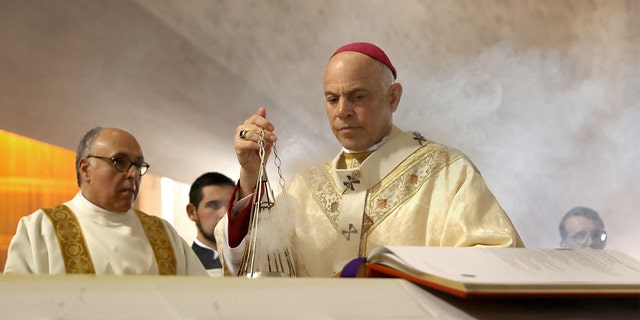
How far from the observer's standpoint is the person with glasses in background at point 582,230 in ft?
20.1

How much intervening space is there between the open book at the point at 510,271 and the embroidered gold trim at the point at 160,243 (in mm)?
2334

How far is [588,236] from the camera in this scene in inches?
245

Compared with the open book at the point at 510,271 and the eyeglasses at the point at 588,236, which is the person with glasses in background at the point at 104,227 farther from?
the eyeglasses at the point at 588,236

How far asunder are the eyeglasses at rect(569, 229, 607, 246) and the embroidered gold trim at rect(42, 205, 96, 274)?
4.00 meters

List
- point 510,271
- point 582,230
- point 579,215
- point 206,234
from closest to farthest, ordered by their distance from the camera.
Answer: point 510,271, point 206,234, point 582,230, point 579,215

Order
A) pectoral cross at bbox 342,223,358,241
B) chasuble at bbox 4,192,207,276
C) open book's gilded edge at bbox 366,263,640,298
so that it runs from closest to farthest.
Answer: open book's gilded edge at bbox 366,263,640,298, pectoral cross at bbox 342,223,358,241, chasuble at bbox 4,192,207,276

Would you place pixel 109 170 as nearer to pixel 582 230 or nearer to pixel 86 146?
pixel 86 146

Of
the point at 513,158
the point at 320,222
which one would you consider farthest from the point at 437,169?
the point at 513,158

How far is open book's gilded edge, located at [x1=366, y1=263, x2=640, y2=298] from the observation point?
1188mm

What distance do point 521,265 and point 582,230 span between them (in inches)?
206

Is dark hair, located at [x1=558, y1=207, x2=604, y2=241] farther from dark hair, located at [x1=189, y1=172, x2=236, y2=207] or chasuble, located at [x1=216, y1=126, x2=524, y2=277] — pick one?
chasuble, located at [x1=216, y1=126, x2=524, y2=277]

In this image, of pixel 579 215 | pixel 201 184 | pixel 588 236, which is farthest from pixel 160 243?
pixel 579 215

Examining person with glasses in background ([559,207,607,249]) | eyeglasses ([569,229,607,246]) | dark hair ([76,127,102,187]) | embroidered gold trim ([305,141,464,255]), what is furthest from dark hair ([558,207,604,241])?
dark hair ([76,127,102,187])

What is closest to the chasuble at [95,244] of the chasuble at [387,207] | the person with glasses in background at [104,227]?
the person with glasses in background at [104,227]
